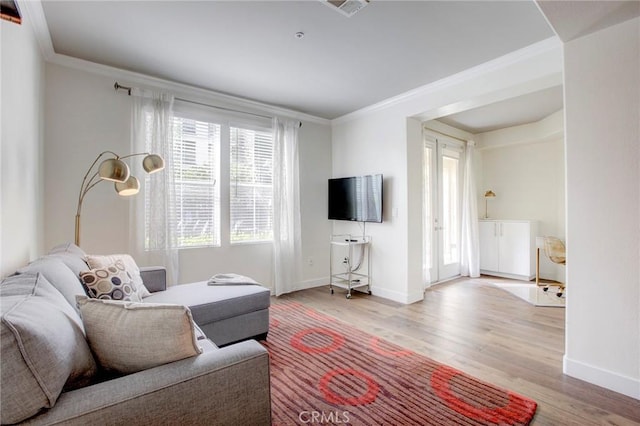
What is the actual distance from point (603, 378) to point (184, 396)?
262 cm

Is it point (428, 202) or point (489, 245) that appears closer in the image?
point (428, 202)

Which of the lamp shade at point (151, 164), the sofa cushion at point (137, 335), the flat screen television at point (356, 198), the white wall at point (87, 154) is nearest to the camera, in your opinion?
the sofa cushion at point (137, 335)

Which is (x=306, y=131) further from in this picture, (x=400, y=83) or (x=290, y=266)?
(x=290, y=266)

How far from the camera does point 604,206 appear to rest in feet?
6.67

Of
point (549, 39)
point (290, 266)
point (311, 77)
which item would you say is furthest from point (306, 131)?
point (549, 39)

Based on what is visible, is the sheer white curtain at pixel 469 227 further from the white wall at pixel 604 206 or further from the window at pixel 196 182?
the window at pixel 196 182

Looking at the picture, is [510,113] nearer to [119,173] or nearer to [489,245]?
[489,245]

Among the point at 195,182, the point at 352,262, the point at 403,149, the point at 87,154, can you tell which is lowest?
the point at 352,262

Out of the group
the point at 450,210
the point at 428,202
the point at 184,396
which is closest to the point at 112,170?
the point at 184,396

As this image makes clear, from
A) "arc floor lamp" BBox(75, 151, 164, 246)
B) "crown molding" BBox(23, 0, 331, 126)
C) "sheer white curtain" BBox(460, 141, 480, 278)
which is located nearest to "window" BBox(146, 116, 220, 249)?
"crown molding" BBox(23, 0, 331, 126)

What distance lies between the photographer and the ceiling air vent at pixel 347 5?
2.09 m

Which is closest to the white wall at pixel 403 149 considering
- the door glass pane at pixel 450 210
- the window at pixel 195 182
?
the door glass pane at pixel 450 210

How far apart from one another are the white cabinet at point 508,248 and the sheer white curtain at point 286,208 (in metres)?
3.58

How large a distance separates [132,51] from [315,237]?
127 inches
